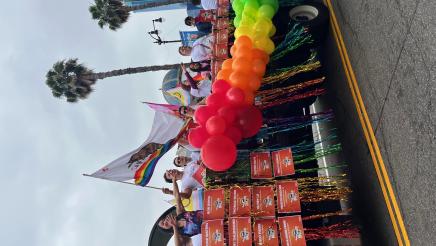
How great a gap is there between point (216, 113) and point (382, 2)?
8.09ft

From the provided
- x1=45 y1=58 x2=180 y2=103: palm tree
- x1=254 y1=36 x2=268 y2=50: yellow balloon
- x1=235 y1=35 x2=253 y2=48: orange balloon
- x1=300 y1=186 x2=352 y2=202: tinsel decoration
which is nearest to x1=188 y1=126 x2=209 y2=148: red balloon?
x1=300 y1=186 x2=352 y2=202: tinsel decoration

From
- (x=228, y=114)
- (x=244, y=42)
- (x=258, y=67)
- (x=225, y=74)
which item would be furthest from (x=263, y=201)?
(x=244, y=42)

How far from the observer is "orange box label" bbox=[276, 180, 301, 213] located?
439 centimetres

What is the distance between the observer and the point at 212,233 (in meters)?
4.43

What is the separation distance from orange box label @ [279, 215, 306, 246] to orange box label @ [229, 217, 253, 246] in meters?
0.36

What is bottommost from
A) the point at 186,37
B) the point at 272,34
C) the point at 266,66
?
the point at 266,66

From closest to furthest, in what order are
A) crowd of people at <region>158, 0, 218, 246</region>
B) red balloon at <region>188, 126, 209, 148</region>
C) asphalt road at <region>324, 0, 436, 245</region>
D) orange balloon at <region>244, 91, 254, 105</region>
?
asphalt road at <region>324, 0, 436, 245</region>, crowd of people at <region>158, 0, 218, 246</region>, red balloon at <region>188, 126, 209, 148</region>, orange balloon at <region>244, 91, 254, 105</region>

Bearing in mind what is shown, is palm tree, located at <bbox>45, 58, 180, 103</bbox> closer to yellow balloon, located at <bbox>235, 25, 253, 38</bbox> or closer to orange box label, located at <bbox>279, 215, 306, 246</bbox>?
yellow balloon, located at <bbox>235, 25, 253, 38</bbox>

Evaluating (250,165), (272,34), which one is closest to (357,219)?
(250,165)

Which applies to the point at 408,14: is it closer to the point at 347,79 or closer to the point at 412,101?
the point at 412,101

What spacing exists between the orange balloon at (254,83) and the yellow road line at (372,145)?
1317 mm

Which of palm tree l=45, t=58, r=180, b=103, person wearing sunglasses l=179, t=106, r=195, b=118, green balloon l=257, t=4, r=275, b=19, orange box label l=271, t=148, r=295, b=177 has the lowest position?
orange box label l=271, t=148, r=295, b=177

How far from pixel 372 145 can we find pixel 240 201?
1.79 metres

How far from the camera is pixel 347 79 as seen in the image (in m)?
5.64
